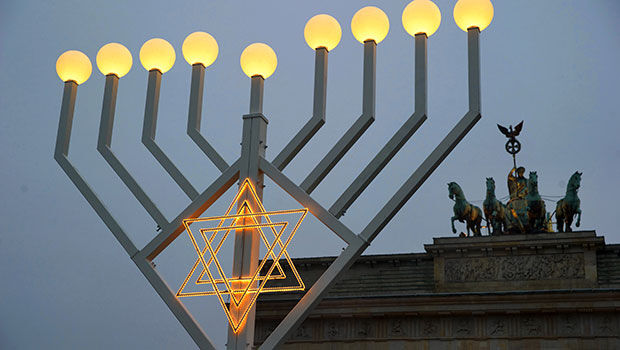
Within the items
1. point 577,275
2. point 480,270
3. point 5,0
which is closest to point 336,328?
point 480,270

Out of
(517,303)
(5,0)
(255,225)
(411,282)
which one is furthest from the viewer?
(411,282)

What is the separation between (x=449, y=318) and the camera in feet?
52.2

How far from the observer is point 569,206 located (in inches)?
637

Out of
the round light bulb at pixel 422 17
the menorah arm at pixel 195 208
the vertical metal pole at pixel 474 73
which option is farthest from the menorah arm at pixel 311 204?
the round light bulb at pixel 422 17

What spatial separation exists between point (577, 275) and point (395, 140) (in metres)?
12.4

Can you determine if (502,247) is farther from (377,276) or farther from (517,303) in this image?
(377,276)

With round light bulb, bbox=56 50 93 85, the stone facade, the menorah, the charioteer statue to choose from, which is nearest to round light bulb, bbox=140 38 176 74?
the menorah

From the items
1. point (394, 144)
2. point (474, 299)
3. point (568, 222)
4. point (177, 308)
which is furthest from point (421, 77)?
point (568, 222)

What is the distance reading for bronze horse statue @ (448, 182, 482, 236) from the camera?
16719mm

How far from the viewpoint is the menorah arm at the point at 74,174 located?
15.6 ft

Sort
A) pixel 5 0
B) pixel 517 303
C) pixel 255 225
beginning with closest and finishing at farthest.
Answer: pixel 255 225
pixel 5 0
pixel 517 303

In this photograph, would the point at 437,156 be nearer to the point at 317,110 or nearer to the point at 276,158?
the point at 317,110

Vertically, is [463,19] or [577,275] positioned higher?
[577,275]

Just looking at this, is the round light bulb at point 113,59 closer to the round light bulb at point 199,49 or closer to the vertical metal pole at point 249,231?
the round light bulb at point 199,49
